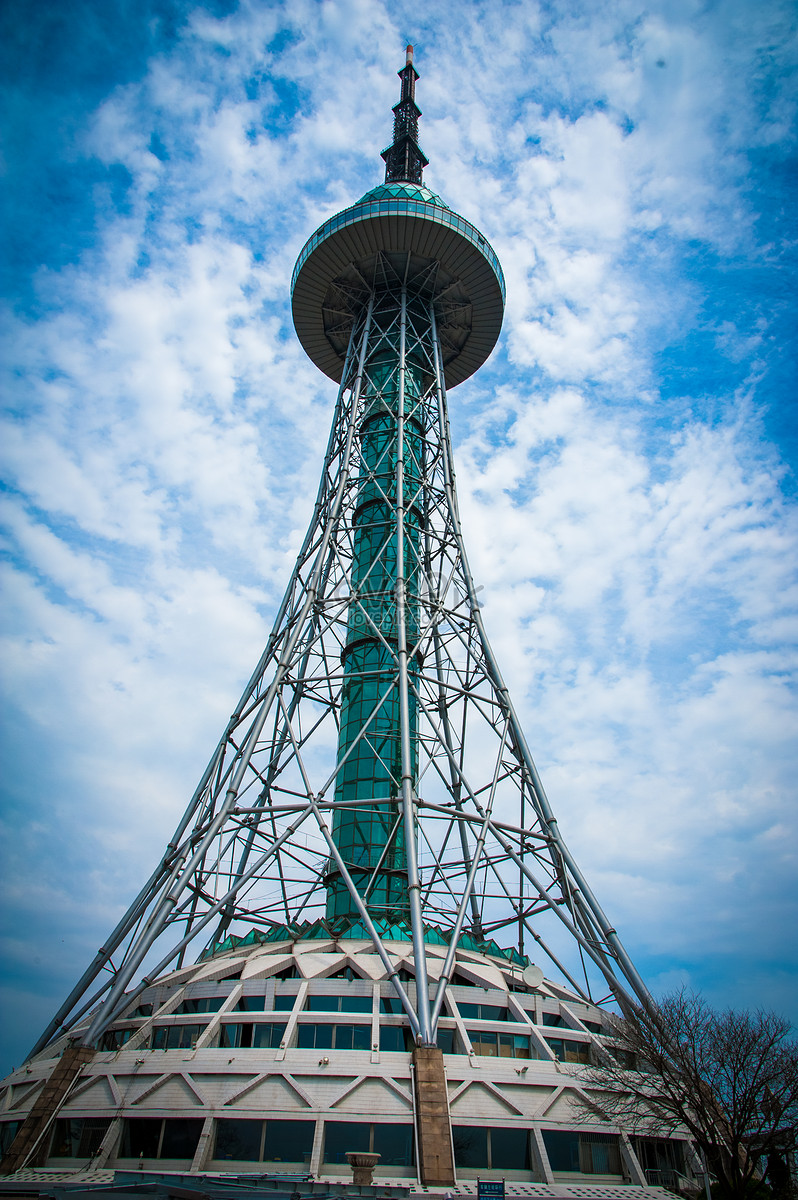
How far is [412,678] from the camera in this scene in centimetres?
3709

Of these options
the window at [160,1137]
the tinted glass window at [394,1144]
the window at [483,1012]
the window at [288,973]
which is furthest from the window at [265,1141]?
the window at [483,1012]

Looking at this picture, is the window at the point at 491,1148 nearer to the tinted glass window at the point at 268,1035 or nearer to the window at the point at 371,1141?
the window at the point at 371,1141

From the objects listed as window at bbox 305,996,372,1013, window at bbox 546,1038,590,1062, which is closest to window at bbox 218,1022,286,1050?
window at bbox 305,996,372,1013

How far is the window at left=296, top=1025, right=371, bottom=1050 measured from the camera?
2211cm

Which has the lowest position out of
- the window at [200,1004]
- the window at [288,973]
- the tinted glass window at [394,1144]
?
the tinted glass window at [394,1144]

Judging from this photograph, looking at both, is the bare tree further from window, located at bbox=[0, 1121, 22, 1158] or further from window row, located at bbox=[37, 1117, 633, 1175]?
window, located at bbox=[0, 1121, 22, 1158]

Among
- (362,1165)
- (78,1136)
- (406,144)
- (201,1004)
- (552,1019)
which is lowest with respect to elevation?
(362,1165)

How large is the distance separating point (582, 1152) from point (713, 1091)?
14.4 feet

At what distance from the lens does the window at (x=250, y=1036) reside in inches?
882

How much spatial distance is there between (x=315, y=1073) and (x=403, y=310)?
39334mm

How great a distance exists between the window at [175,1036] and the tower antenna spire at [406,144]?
4993 centimetres

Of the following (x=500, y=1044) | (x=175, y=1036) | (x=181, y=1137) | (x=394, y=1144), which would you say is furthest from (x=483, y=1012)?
→ (x=175, y=1036)

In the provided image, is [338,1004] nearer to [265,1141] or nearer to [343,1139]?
[343,1139]

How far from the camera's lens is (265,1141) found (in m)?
20.1
